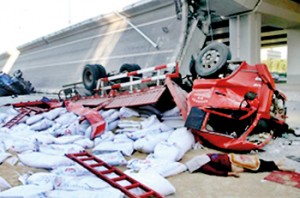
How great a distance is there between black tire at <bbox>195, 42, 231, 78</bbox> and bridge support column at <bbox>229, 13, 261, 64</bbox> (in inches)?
239

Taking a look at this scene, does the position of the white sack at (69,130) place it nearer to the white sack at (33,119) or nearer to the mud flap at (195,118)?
the white sack at (33,119)

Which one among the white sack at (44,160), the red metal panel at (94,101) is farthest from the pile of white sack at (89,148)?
the red metal panel at (94,101)

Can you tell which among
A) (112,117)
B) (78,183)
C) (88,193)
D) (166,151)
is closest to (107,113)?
(112,117)

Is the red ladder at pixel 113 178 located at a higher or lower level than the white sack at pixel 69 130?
lower

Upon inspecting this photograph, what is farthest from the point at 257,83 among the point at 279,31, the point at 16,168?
the point at 279,31

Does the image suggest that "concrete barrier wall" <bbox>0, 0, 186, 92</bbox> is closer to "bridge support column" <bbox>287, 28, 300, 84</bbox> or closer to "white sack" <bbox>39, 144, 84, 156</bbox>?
"white sack" <bbox>39, 144, 84, 156</bbox>

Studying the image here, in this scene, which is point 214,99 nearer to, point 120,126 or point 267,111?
point 267,111

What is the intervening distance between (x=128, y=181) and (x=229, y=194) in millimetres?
758

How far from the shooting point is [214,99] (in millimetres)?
3420

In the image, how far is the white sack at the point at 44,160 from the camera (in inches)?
101

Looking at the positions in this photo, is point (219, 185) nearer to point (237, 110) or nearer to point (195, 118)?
point (195, 118)

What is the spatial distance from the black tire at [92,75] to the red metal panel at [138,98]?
1.33 meters

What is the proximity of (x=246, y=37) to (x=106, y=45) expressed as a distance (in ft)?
18.5

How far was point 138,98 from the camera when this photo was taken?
4.58 meters
